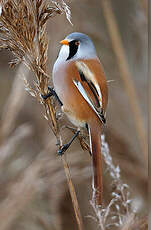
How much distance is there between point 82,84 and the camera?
1280mm

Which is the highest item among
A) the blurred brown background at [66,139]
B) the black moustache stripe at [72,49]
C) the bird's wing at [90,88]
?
the black moustache stripe at [72,49]

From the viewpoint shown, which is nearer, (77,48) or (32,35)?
(32,35)

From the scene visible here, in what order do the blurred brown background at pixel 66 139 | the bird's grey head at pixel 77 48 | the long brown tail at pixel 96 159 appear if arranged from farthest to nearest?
the blurred brown background at pixel 66 139
the bird's grey head at pixel 77 48
the long brown tail at pixel 96 159

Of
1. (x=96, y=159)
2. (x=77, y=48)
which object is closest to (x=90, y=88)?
(x=77, y=48)

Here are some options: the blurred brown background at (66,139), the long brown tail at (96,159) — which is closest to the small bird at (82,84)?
the long brown tail at (96,159)

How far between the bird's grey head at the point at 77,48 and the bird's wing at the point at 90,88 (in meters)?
0.04

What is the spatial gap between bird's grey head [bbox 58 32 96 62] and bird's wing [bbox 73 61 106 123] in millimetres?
39

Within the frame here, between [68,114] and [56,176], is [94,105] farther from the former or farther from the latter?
[56,176]

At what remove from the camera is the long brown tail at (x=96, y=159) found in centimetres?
100

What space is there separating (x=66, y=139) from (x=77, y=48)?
109 cm

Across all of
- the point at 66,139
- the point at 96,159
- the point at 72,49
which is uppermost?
the point at 72,49

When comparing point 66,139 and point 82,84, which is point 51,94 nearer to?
point 82,84

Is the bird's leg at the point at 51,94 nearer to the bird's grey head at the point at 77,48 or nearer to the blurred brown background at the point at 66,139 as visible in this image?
the bird's grey head at the point at 77,48

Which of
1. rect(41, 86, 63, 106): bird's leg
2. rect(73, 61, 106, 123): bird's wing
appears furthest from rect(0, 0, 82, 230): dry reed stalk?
rect(73, 61, 106, 123): bird's wing
